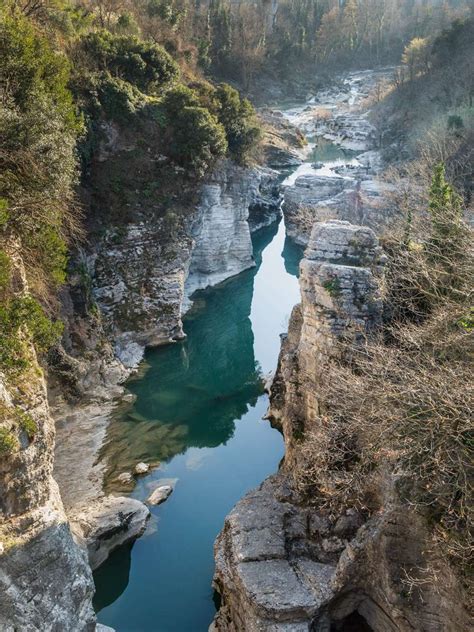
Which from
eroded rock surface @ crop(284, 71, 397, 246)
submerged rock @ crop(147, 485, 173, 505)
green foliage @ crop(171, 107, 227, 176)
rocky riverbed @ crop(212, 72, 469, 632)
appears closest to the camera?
rocky riverbed @ crop(212, 72, 469, 632)

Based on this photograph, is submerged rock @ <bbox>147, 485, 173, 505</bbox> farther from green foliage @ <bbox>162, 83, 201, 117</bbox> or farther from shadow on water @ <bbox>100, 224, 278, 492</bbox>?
green foliage @ <bbox>162, 83, 201, 117</bbox>

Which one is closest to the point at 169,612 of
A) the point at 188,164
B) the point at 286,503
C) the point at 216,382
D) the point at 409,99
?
the point at 286,503

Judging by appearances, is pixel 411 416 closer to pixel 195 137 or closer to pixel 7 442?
pixel 7 442

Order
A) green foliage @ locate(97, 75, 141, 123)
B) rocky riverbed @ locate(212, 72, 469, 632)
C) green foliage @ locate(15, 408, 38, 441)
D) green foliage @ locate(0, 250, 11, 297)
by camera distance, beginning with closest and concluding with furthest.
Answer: green foliage @ locate(15, 408, 38, 441) < rocky riverbed @ locate(212, 72, 469, 632) < green foliage @ locate(0, 250, 11, 297) < green foliage @ locate(97, 75, 141, 123)

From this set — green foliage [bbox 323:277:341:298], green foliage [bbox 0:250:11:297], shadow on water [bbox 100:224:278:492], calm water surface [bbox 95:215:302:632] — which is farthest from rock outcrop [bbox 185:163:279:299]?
green foliage [bbox 0:250:11:297]

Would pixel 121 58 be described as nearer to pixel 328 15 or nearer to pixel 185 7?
pixel 185 7

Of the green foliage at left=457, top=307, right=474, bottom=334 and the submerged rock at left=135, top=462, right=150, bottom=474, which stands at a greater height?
the green foliage at left=457, top=307, right=474, bottom=334
